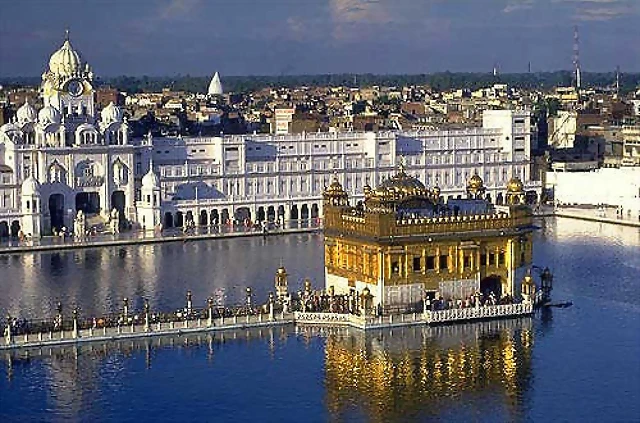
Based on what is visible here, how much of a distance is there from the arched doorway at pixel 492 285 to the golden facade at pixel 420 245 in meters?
0.02

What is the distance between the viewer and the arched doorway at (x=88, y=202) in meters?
45.3

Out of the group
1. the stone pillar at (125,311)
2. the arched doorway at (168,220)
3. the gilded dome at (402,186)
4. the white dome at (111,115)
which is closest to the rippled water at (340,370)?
the stone pillar at (125,311)

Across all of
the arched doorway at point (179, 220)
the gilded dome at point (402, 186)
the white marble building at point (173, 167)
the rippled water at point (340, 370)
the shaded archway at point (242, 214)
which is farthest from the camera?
the shaded archway at point (242, 214)

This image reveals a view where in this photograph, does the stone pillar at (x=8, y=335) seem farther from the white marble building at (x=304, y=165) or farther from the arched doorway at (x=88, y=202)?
the arched doorway at (x=88, y=202)

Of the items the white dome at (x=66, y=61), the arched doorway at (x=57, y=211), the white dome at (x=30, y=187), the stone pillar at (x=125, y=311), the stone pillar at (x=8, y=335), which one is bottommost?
the stone pillar at (x=8, y=335)

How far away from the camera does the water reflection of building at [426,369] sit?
22625 millimetres

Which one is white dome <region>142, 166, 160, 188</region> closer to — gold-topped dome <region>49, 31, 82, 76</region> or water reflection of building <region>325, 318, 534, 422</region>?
gold-topped dome <region>49, 31, 82, 76</region>

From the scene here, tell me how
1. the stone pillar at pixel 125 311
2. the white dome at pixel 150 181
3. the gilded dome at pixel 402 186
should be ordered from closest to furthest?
the stone pillar at pixel 125 311
the gilded dome at pixel 402 186
the white dome at pixel 150 181

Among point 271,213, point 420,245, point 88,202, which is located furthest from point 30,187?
point 420,245

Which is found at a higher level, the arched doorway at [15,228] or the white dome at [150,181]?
the white dome at [150,181]

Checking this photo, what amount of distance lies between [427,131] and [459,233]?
22.2 meters

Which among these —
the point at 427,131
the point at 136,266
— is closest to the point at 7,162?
the point at 136,266

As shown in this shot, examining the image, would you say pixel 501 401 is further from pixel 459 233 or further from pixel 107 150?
pixel 107 150

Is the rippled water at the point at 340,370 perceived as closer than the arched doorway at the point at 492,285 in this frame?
Yes
